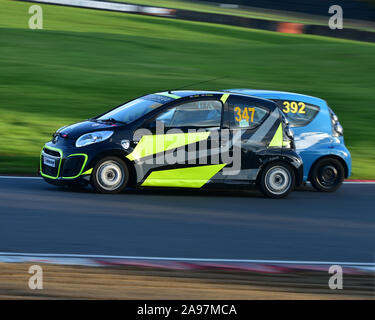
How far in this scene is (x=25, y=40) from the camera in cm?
3030

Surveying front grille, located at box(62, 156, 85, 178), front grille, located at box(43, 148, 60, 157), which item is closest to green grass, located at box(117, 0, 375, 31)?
front grille, located at box(43, 148, 60, 157)

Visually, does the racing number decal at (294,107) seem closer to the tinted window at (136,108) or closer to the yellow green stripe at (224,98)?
the yellow green stripe at (224,98)

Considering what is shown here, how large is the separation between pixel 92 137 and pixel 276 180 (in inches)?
116

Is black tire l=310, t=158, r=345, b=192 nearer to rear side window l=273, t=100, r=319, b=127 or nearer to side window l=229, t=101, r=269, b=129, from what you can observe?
rear side window l=273, t=100, r=319, b=127

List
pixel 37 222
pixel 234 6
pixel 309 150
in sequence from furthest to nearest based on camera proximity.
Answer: pixel 234 6
pixel 309 150
pixel 37 222

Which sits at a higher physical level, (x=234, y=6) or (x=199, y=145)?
(x=234, y=6)

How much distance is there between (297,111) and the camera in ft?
42.5

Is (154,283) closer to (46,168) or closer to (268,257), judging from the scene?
(268,257)

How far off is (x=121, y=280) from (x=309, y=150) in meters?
6.66

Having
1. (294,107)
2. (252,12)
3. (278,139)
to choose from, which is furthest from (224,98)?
(252,12)

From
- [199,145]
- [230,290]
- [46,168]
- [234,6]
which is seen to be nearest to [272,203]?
[199,145]

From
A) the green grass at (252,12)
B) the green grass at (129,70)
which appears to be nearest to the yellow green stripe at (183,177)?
the green grass at (129,70)

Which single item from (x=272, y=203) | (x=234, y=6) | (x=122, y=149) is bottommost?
(x=272, y=203)

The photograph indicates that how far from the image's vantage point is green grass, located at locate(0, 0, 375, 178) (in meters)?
18.4
